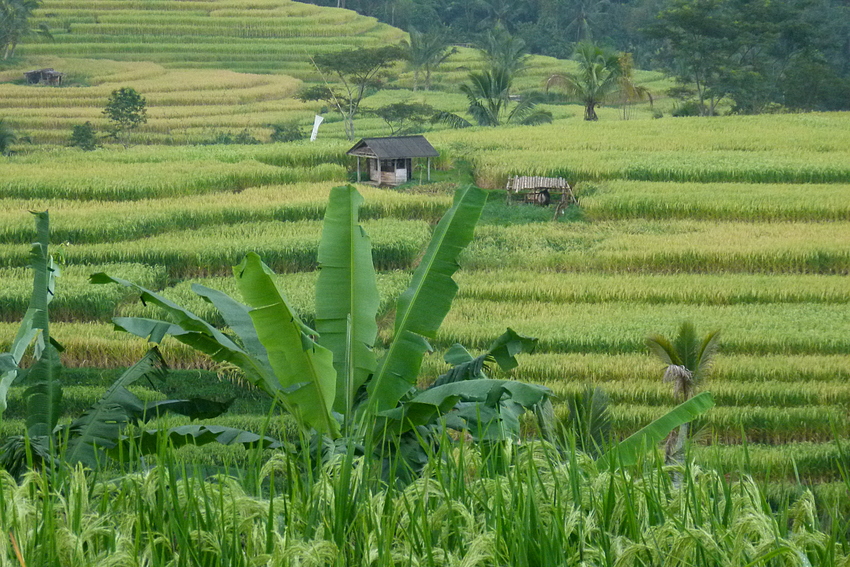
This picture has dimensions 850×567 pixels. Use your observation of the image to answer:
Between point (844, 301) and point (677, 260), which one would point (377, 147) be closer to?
point (677, 260)

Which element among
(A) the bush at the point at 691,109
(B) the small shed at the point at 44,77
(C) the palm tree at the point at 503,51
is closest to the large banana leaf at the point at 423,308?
(B) the small shed at the point at 44,77

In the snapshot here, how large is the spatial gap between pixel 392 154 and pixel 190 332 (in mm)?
5463

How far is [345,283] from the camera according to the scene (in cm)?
293

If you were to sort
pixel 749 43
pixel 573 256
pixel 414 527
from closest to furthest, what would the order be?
pixel 414 527, pixel 573 256, pixel 749 43

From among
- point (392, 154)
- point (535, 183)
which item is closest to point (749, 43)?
point (535, 183)

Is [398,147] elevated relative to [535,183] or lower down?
elevated

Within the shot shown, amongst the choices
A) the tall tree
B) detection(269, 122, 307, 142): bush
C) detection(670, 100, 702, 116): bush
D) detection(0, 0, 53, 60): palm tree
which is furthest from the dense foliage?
detection(0, 0, 53, 60): palm tree

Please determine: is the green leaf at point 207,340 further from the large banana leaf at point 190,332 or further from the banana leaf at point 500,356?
the banana leaf at point 500,356

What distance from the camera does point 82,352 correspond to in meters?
5.04

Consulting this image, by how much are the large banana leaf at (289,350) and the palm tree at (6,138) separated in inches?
324

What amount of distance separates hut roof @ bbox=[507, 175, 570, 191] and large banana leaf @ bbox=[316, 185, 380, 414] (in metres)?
4.98

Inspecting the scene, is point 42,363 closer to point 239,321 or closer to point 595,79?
point 239,321

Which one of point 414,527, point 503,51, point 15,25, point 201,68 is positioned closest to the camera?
point 414,527

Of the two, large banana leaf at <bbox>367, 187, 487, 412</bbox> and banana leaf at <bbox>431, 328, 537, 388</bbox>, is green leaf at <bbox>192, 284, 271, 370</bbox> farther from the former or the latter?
banana leaf at <bbox>431, 328, 537, 388</bbox>
